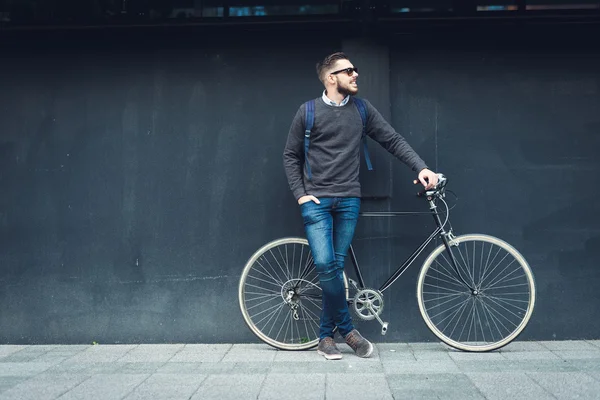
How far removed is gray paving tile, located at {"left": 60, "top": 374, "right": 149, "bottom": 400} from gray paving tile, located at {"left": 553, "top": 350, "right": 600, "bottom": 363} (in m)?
3.03

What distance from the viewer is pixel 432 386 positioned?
524 centimetres

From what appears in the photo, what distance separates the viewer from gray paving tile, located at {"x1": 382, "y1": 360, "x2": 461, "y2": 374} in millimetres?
5703

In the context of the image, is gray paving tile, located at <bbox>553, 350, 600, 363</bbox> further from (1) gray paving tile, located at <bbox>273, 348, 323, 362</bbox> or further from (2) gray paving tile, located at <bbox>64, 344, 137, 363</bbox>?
(2) gray paving tile, located at <bbox>64, 344, 137, 363</bbox>

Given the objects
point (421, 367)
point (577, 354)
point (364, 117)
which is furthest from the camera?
point (364, 117)

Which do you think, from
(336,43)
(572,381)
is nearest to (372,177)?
(336,43)

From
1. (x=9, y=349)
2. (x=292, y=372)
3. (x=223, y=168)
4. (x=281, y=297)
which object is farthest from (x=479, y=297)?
(x=9, y=349)

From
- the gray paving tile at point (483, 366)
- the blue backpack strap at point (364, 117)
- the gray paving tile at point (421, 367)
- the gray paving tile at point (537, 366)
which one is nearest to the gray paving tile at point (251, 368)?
the gray paving tile at point (421, 367)

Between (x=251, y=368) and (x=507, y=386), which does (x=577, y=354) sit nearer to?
(x=507, y=386)

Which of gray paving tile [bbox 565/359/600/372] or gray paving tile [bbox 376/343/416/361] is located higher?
gray paving tile [bbox 565/359/600/372]

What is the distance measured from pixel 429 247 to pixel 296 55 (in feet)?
6.33

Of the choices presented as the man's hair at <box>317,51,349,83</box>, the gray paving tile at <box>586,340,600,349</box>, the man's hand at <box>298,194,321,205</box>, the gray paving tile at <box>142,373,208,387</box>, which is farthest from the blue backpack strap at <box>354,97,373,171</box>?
the gray paving tile at <box>586,340,600,349</box>

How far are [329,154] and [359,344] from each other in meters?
1.44

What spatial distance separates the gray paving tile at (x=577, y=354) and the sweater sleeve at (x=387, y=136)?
5.97 feet

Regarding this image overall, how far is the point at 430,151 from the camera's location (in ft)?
22.8
